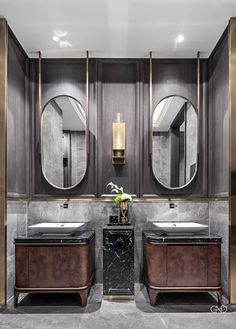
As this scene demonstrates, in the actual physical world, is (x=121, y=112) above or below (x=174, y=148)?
above

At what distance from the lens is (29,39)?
3.52 m

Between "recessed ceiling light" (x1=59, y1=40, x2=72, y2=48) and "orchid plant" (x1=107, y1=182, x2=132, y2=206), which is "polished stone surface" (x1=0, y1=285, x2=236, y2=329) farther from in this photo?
"recessed ceiling light" (x1=59, y1=40, x2=72, y2=48)

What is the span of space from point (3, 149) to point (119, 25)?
1.71 m

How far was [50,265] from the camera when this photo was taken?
124 inches

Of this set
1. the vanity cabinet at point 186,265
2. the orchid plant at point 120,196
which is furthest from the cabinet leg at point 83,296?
the orchid plant at point 120,196

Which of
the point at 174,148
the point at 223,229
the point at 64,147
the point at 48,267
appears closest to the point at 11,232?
the point at 48,267

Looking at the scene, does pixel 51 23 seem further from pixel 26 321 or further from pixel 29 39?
pixel 26 321

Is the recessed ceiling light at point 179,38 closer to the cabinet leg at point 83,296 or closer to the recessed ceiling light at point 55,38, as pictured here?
the recessed ceiling light at point 55,38

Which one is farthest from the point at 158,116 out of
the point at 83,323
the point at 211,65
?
the point at 83,323

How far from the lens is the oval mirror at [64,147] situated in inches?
153

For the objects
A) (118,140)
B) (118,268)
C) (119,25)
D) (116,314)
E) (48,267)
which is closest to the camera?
(116,314)

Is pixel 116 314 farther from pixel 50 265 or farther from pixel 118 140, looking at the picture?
pixel 118 140

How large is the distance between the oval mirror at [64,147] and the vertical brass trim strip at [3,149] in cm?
79

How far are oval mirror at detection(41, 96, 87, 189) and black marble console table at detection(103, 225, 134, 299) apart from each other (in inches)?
37.0
